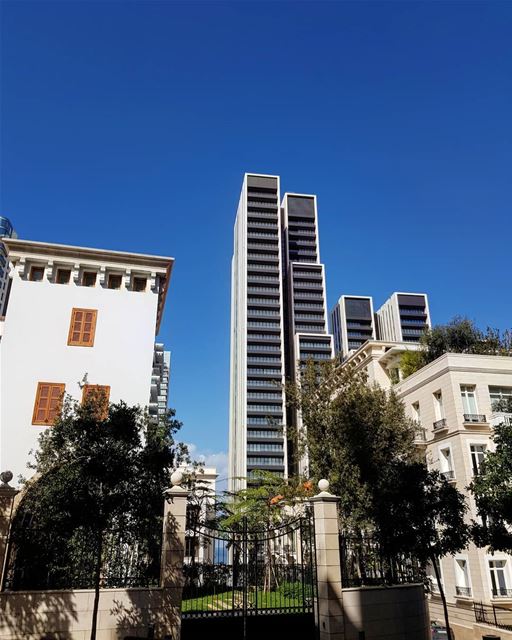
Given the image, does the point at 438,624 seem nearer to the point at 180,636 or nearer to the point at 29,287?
the point at 180,636

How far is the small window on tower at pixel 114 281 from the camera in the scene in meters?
23.5

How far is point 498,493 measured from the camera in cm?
1647

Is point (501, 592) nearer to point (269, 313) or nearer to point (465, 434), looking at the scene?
point (465, 434)

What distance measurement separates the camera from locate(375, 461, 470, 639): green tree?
1426 cm

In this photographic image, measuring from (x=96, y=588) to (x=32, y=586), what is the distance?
1539mm

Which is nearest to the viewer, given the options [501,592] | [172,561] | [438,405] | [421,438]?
[172,561]

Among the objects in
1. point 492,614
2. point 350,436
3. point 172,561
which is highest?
point 350,436

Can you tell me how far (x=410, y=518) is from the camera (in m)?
14.5

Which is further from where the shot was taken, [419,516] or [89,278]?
[89,278]

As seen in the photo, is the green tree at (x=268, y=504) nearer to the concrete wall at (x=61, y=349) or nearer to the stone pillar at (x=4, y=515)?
the concrete wall at (x=61, y=349)

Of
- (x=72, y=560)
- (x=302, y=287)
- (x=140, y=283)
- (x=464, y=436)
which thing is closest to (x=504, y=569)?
(x=464, y=436)

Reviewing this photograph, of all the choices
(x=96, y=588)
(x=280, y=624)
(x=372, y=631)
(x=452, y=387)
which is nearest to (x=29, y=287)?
(x=96, y=588)

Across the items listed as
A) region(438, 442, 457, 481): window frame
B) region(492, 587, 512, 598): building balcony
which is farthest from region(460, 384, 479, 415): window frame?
region(492, 587, 512, 598): building balcony

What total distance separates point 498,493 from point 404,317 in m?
86.2
